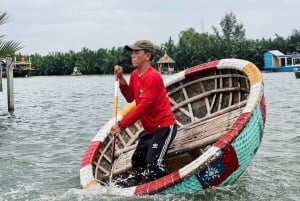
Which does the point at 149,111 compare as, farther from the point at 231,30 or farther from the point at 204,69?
the point at 231,30

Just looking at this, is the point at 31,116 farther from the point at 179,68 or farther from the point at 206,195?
the point at 179,68

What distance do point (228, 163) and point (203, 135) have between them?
132 cm

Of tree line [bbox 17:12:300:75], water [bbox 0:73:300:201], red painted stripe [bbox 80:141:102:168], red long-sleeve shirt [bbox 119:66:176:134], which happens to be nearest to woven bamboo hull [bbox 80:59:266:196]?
red painted stripe [bbox 80:141:102:168]

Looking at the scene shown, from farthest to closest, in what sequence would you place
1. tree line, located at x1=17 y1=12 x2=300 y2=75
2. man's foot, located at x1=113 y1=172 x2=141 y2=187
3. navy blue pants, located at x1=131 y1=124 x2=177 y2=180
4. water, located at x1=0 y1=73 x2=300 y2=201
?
tree line, located at x1=17 y1=12 x2=300 y2=75 < man's foot, located at x1=113 y1=172 x2=141 y2=187 < water, located at x1=0 y1=73 x2=300 y2=201 < navy blue pants, located at x1=131 y1=124 x2=177 y2=180

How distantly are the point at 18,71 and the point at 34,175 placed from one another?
221 feet

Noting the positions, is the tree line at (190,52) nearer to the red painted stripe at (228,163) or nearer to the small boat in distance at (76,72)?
the small boat in distance at (76,72)

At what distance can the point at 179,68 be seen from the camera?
6775cm

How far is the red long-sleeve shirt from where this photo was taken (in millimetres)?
6008

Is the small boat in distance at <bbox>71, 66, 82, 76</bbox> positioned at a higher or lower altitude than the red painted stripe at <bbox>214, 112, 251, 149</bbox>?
higher

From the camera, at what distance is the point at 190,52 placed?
220 feet

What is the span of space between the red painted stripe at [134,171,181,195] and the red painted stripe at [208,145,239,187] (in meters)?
0.45

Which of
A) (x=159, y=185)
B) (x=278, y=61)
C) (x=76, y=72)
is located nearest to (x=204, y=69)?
(x=159, y=185)

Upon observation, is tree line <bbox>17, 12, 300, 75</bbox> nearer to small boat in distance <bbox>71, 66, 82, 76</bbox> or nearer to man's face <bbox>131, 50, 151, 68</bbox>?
small boat in distance <bbox>71, 66, 82, 76</bbox>

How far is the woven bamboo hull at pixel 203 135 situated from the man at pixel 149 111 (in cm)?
30
